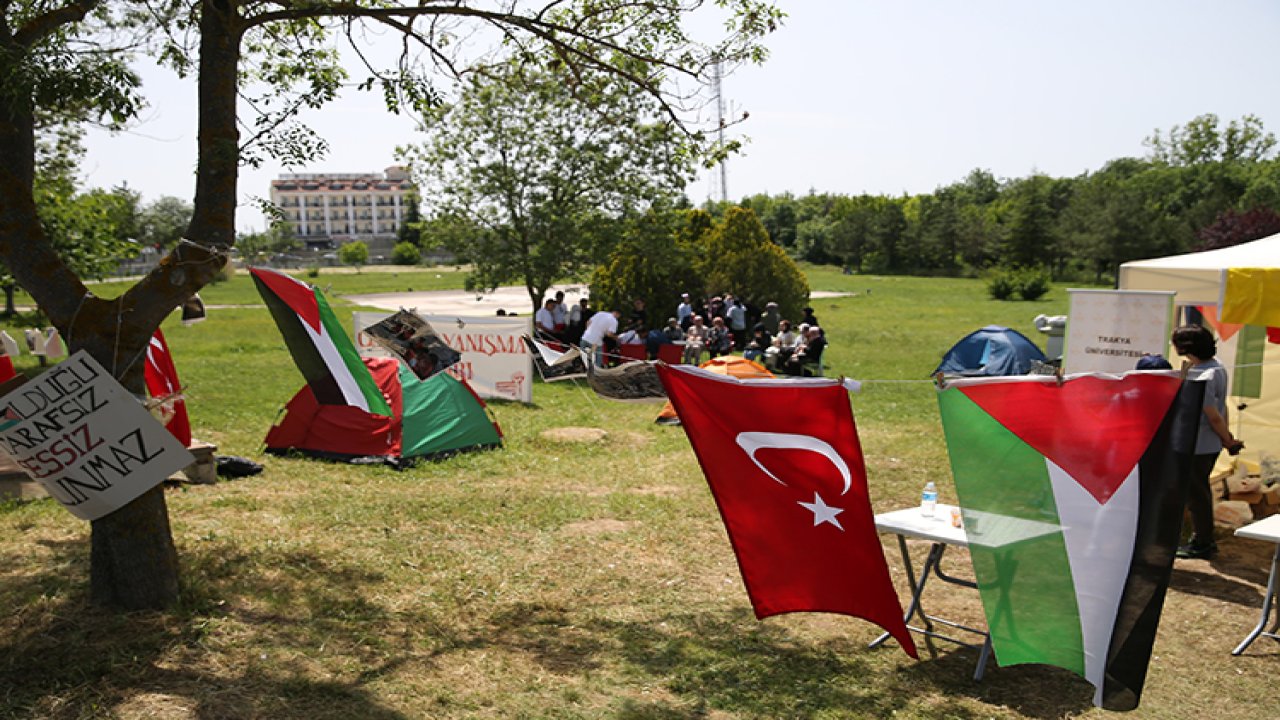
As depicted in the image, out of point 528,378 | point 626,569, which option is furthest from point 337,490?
point 528,378

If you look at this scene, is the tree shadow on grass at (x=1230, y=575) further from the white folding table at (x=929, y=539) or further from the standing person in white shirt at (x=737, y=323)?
the standing person in white shirt at (x=737, y=323)

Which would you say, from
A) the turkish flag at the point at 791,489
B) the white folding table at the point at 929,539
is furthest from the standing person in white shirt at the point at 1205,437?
the turkish flag at the point at 791,489

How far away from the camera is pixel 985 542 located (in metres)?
4.19

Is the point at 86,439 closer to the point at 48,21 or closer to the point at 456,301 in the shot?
the point at 48,21

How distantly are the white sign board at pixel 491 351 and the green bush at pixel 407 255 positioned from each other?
247 ft

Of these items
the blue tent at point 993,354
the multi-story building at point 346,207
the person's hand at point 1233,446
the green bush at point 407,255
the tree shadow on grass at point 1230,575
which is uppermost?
the multi-story building at point 346,207

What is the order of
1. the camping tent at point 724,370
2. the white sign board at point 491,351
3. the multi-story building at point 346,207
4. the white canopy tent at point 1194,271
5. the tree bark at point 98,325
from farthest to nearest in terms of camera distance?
the multi-story building at point 346,207 < the white sign board at point 491,351 < the camping tent at point 724,370 < the white canopy tent at point 1194,271 < the tree bark at point 98,325

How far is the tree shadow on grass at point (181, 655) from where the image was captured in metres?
4.46

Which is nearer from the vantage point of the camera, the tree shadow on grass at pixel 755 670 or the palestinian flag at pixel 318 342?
the tree shadow on grass at pixel 755 670

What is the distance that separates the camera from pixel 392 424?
34.3ft

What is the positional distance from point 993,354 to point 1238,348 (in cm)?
746

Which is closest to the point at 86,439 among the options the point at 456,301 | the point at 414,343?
the point at 414,343

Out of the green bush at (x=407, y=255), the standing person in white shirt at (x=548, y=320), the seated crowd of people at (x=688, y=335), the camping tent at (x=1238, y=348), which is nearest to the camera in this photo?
the camping tent at (x=1238, y=348)

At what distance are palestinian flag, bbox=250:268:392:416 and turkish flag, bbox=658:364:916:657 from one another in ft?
8.08
